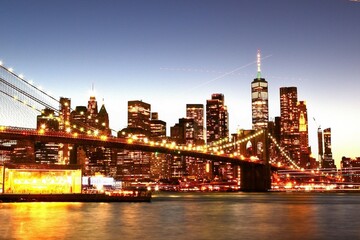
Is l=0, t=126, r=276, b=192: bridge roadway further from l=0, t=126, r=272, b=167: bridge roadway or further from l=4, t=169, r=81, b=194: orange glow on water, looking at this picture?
l=4, t=169, r=81, b=194: orange glow on water

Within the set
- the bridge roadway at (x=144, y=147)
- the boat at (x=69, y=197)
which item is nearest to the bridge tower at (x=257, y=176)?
the bridge roadway at (x=144, y=147)

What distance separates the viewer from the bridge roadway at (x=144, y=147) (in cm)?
6616

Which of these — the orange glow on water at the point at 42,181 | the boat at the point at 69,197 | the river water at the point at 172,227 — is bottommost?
the river water at the point at 172,227

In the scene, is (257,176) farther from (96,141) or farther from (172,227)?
(172,227)

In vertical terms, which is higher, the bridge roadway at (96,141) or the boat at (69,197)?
the bridge roadway at (96,141)

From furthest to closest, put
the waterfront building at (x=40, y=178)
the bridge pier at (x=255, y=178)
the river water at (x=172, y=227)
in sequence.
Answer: the bridge pier at (x=255, y=178), the waterfront building at (x=40, y=178), the river water at (x=172, y=227)

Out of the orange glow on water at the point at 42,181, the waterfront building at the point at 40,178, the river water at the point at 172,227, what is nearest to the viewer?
the river water at the point at 172,227

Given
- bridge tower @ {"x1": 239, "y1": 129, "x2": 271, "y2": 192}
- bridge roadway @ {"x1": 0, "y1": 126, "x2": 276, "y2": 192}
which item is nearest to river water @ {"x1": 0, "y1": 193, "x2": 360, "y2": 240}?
bridge roadway @ {"x1": 0, "y1": 126, "x2": 276, "y2": 192}

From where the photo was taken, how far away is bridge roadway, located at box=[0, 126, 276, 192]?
66162mm

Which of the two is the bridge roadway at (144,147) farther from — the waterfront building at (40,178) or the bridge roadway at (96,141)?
the waterfront building at (40,178)

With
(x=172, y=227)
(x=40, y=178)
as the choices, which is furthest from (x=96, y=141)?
(x=172, y=227)

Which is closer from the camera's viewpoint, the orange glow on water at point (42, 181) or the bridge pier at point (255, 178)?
the orange glow on water at point (42, 181)

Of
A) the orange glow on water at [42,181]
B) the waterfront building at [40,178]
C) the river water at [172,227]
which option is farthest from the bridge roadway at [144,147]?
the river water at [172,227]

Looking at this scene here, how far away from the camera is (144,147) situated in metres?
85.5
